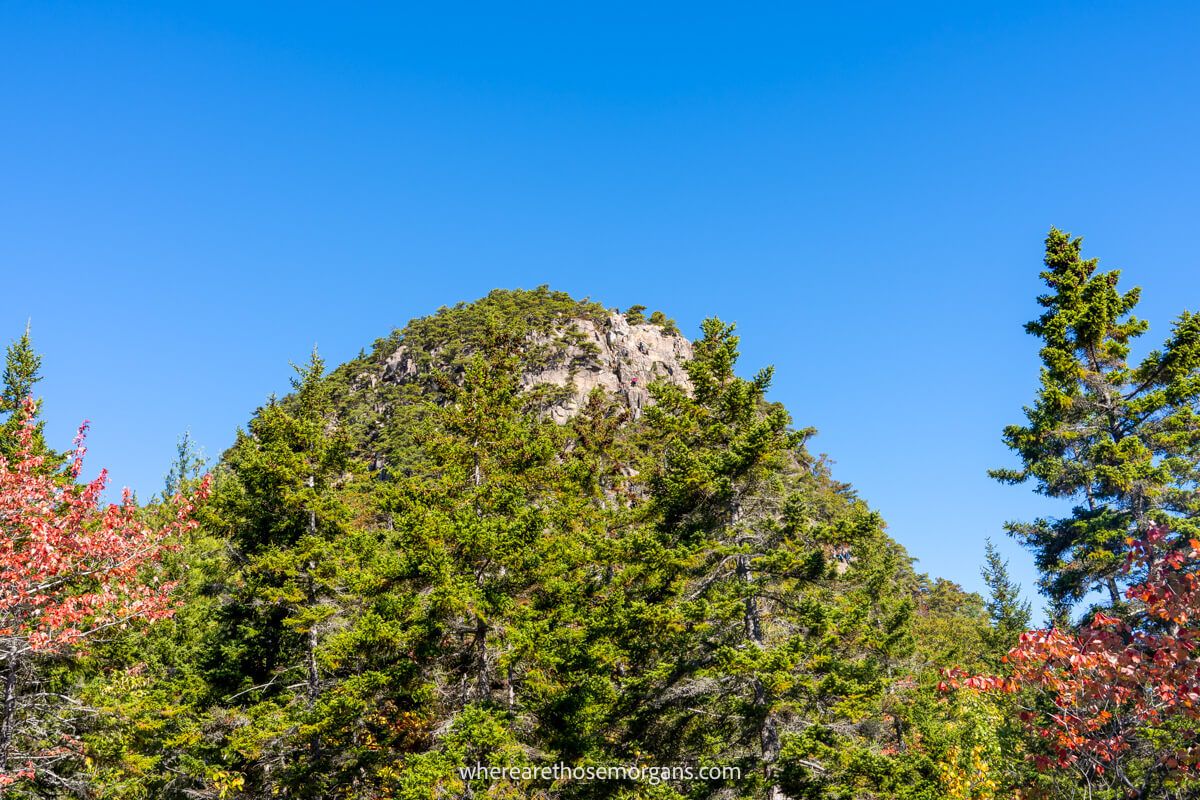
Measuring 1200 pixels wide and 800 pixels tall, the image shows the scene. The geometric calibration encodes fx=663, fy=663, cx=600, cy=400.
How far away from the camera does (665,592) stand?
16.5 metres

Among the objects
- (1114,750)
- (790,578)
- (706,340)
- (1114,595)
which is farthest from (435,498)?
(1114,595)

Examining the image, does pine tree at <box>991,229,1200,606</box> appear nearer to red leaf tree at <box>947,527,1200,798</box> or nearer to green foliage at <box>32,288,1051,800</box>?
green foliage at <box>32,288,1051,800</box>

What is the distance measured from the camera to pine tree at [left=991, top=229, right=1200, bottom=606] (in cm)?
1719

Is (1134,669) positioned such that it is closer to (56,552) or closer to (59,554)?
(56,552)

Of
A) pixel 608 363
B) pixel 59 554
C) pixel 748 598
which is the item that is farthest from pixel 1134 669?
pixel 608 363

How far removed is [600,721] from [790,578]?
570 cm

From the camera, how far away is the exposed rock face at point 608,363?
73.8m

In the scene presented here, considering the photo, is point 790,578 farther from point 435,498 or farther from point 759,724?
point 435,498

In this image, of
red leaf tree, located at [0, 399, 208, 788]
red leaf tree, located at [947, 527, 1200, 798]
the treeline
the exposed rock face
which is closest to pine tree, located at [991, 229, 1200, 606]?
the treeline

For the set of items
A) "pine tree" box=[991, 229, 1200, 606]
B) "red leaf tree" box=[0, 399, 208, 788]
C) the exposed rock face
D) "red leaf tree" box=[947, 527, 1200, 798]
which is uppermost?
the exposed rock face

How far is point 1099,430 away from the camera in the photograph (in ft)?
61.4

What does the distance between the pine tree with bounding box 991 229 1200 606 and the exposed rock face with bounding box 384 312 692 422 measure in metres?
47.8

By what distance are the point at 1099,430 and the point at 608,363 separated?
63077mm

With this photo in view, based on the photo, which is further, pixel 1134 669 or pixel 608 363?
pixel 608 363
